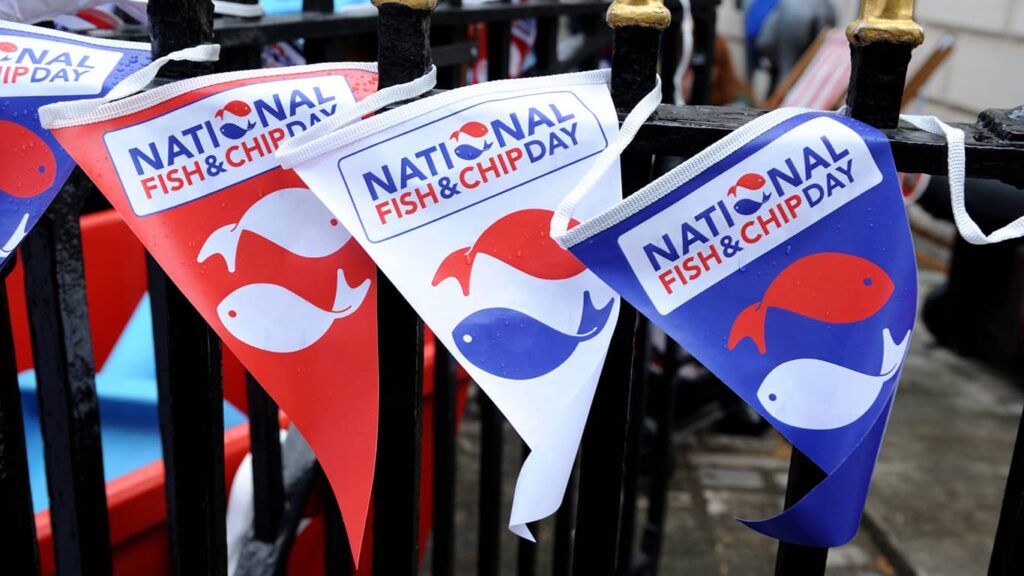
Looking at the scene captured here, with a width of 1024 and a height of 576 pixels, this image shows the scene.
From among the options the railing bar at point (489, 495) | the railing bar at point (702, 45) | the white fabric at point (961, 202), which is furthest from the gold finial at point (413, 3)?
the railing bar at point (702, 45)

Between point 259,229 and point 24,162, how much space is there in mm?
300

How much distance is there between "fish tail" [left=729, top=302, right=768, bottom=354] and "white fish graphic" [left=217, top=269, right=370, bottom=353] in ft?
1.36

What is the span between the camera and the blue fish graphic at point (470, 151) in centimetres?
109

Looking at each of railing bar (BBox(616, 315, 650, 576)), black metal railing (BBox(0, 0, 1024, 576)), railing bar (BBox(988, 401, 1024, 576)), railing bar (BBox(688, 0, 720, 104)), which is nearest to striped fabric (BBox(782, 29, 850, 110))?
railing bar (BBox(688, 0, 720, 104))

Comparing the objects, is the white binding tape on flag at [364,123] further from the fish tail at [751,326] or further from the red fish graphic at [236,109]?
the fish tail at [751,326]

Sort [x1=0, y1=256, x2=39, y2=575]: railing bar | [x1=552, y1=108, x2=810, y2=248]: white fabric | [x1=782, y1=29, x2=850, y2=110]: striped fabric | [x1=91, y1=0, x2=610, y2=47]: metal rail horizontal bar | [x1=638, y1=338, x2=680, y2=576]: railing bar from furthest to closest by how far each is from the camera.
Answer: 1. [x1=782, y1=29, x2=850, y2=110]: striped fabric
2. [x1=638, y1=338, x2=680, y2=576]: railing bar
3. [x1=91, y1=0, x2=610, y2=47]: metal rail horizontal bar
4. [x1=0, y1=256, x2=39, y2=575]: railing bar
5. [x1=552, y1=108, x2=810, y2=248]: white fabric

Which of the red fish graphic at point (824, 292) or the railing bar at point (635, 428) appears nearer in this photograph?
the red fish graphic at point (824, 292)

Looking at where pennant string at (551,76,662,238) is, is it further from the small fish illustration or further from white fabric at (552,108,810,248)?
the small fish illustration

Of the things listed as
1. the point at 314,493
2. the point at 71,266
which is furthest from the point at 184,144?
the point at 314,493

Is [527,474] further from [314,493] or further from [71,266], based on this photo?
[314,493]

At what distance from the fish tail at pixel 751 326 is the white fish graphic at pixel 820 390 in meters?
0.04

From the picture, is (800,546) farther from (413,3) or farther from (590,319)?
(413,3)

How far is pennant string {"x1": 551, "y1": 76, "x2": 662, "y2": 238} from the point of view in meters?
1.01

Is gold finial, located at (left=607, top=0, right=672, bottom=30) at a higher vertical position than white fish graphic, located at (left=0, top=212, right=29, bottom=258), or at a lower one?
higher
